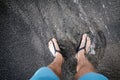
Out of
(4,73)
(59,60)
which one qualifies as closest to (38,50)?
(59,60)

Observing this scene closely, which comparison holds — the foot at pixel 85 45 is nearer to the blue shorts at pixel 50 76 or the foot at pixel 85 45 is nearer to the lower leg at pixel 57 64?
the lower leg at pixel 57 64

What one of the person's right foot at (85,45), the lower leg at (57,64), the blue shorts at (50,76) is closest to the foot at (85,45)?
the person's right foot at (85,45)

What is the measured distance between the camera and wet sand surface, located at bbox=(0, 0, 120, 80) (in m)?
2.02

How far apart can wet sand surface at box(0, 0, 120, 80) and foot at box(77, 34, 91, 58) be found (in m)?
0.06

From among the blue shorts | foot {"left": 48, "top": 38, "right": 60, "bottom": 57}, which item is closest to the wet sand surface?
foot {"left": 48, "top": 38, "right": 60, "bottom": 57}

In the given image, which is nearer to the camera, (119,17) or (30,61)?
→ (119,17)

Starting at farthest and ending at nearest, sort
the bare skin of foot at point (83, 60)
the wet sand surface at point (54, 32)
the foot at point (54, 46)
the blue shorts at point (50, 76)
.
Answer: the foot at point (54, 46) < the wet sand surface at point (54, 32) < the bare skin of foot at point (83, 60) < the blue shorts at point (50, 76)

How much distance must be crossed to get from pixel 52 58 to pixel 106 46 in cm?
59

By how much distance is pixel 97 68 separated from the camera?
2057 mm

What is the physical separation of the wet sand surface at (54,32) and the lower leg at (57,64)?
0.35 feet

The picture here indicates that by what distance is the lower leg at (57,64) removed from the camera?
186cm

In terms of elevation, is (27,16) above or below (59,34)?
above

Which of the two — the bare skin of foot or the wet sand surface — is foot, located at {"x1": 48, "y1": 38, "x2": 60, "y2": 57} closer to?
the wet sand surface

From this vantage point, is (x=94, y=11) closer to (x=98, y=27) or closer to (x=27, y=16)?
(x=98, y=27)
